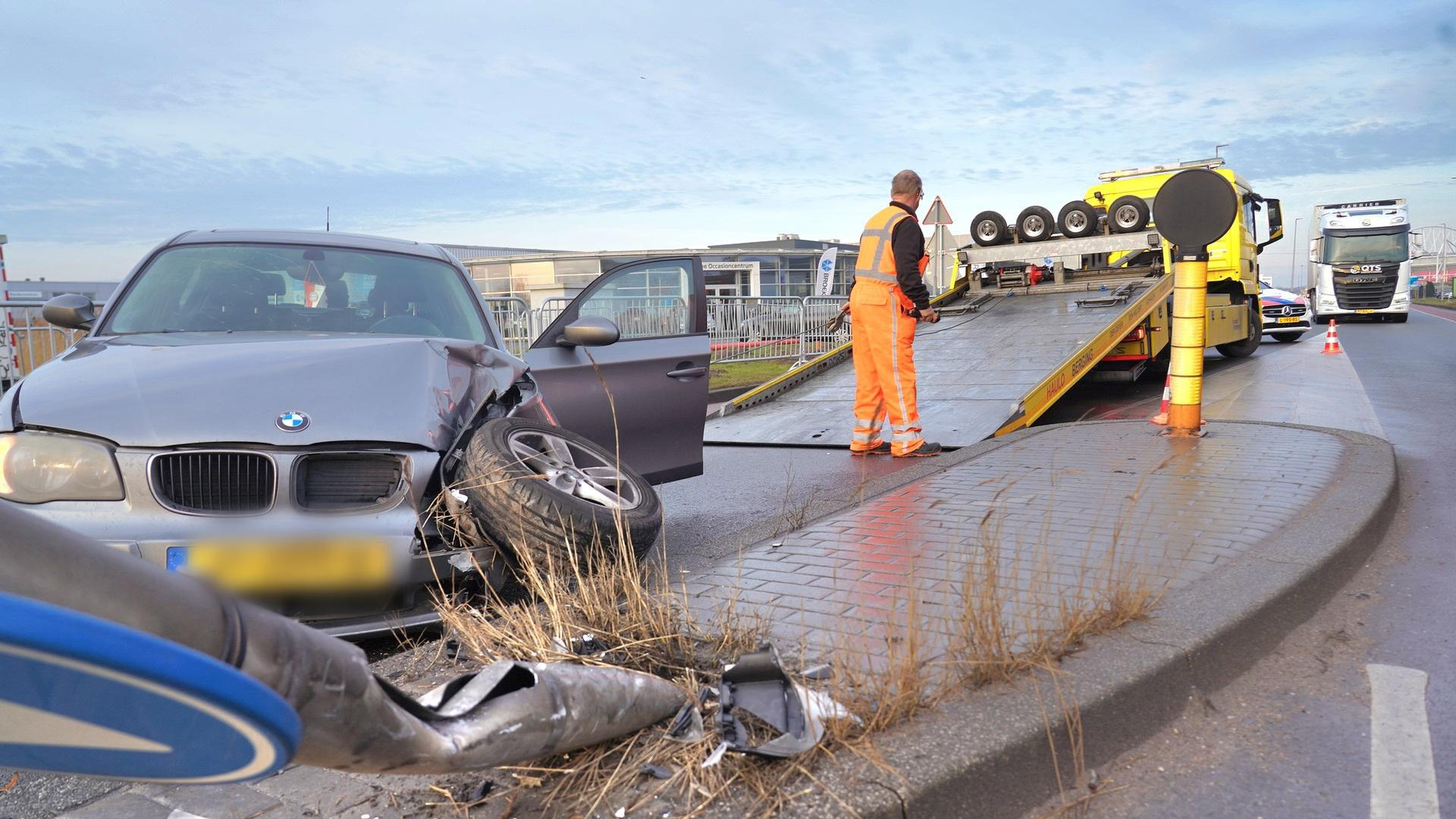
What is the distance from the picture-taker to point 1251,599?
366 cm

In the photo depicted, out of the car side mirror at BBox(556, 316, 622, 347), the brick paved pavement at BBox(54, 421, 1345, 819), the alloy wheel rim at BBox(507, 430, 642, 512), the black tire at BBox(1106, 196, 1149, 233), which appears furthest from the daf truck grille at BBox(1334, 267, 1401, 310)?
the alloy wheel rim at BBox(507, 430, 642, 512)

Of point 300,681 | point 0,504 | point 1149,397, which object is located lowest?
point 1149,397

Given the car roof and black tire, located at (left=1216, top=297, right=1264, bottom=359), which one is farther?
black tire, located at (left=1216, top=297, right=1264, bottom=359)

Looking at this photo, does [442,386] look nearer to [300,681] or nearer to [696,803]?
[696,803]

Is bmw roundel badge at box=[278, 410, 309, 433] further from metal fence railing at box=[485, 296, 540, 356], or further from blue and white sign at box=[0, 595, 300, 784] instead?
metal fence railing at box=[485, 296, 540, 356]

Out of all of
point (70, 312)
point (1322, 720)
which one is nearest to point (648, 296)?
point (70, 312)

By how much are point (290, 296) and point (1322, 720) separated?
4566mm

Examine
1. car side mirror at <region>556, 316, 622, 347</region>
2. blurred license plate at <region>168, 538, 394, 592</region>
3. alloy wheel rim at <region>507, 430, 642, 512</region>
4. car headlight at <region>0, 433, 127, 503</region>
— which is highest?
car side mirror at <region>556, 316, 622, 347</region>

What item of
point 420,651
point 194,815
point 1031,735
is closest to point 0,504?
point 194,815

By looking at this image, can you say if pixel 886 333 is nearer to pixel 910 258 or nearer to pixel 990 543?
pixel 910 258

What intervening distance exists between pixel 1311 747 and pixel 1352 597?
5.56ft

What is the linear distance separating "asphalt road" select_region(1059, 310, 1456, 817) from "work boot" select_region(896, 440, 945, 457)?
3.29 metres

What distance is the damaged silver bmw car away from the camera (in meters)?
3.46

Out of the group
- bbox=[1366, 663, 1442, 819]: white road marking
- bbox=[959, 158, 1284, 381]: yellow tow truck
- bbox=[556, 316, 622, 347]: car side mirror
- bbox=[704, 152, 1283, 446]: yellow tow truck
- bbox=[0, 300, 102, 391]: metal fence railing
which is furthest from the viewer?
bbox=[959, 158, 1284, 381]: yellow tow truck
